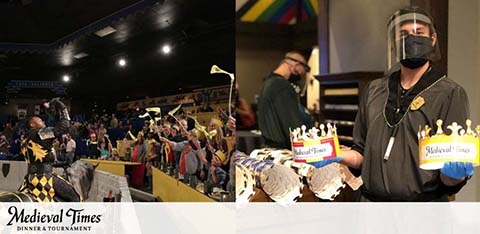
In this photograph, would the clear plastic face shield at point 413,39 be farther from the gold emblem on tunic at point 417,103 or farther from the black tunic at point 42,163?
the black tunic at point 42,163

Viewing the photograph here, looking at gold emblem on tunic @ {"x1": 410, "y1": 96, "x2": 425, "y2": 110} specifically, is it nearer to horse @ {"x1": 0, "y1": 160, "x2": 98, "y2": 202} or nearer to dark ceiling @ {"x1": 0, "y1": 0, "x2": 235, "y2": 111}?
dark ceiling @ {"x1": 0, "y1": 0, "x2": 235, "y2": 111}

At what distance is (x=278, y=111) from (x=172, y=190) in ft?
5.04

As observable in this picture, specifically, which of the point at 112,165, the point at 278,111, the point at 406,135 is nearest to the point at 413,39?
the point at 406,135

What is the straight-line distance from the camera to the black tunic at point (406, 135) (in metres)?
1.63

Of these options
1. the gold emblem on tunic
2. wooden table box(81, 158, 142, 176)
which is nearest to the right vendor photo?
the gold emblem on tunic

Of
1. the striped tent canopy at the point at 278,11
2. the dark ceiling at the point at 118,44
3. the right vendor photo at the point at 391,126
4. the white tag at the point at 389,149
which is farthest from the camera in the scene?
the striped tent canopy at the point at 278,11

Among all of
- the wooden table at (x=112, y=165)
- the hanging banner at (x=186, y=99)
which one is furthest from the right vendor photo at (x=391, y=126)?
the wooden table at (x=112, y=165)

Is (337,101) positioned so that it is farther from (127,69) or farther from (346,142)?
(127,69)

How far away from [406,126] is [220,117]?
708 millimetres

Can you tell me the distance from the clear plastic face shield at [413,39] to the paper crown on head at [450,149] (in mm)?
324

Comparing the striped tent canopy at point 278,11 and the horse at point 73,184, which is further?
the striped tent canopy at point 278,11

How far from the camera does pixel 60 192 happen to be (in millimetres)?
1434

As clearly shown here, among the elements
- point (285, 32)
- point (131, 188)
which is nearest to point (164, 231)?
point (131, 188)

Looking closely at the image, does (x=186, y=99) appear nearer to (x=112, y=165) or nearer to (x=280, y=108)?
(x=112, y=165)
